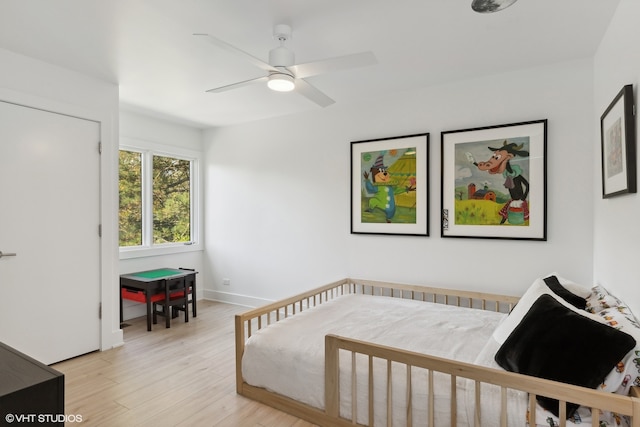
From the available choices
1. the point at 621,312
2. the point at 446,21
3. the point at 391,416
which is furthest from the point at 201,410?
the point at 446,21

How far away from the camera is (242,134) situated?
15.2ft

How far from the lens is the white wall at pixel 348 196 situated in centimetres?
274

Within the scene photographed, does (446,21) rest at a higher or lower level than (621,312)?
higher

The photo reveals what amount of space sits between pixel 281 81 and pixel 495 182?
6.56ft

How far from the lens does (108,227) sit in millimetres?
3188

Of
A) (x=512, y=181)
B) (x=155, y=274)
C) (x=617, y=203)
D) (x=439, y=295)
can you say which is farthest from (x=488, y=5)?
(x=155, y=274)

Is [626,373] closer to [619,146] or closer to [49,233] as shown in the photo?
[619,146]

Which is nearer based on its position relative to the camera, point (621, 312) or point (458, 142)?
point (621, 312)

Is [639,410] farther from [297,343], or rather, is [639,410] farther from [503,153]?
[503,153]

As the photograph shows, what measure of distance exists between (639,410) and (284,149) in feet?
12.3

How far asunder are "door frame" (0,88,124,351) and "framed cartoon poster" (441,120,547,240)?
3.06 metres

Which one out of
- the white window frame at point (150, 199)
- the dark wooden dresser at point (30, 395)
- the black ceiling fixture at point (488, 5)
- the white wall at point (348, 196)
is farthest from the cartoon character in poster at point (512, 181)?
the white window frame at point (150, 199)

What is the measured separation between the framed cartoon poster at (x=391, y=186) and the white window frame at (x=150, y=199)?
7.97 feet

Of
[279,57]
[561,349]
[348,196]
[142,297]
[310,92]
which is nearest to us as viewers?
[561,349]
